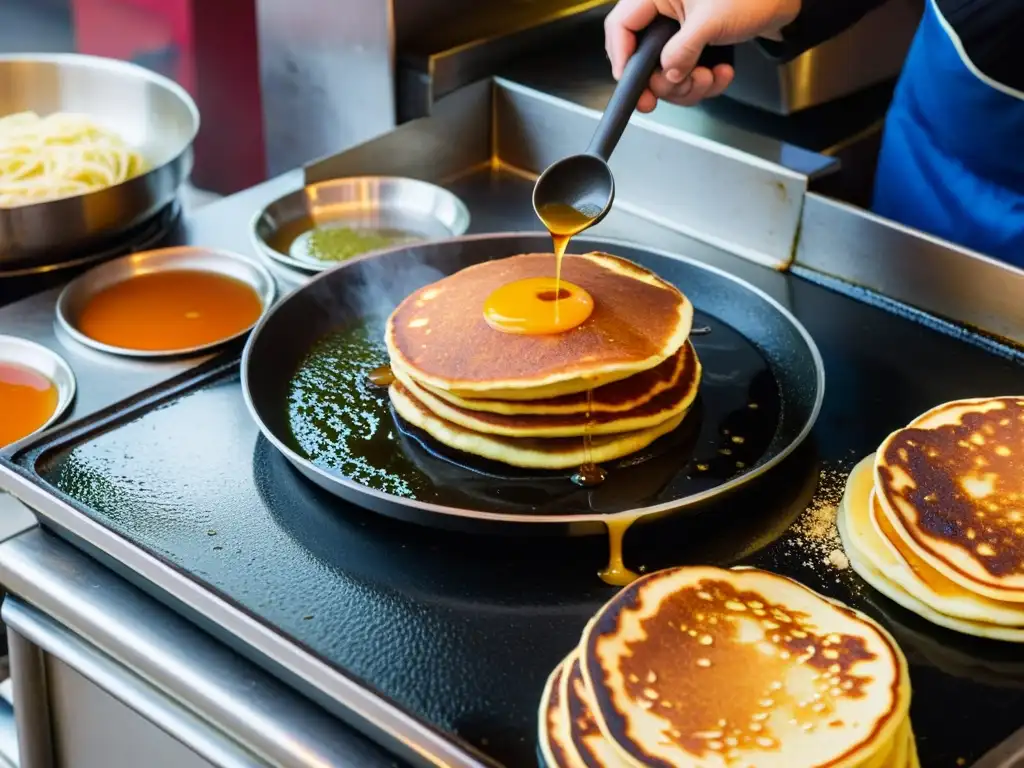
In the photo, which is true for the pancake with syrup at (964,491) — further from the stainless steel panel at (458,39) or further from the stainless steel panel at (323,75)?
the stainless steel panel at (323,75)

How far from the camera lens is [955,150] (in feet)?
6.86

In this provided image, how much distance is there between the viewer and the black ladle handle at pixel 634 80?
65.1 inches

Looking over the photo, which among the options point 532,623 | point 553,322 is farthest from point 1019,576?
point 553,322

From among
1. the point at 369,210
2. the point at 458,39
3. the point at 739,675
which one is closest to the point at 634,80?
the point at 369,210

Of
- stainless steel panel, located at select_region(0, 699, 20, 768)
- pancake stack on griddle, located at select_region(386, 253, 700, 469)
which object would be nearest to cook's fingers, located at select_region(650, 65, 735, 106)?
pancake stack on griddle, located at select_region(386, 253, 700, 469)

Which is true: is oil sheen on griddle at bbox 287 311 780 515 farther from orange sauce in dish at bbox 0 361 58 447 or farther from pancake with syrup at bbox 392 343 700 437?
orange sauce in dish at bbox 0 361 58 447

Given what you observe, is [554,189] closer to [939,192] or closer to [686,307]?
[686,307]

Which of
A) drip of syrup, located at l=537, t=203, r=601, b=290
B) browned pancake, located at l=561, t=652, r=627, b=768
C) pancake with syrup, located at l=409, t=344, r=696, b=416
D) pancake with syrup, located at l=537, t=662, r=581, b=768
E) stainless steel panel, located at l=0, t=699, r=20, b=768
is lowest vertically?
stainless steel panel, located at l=0, t=699, r=20, b=768

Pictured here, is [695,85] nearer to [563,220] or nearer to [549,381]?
[563,220]

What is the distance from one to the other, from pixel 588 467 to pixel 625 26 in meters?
0.79

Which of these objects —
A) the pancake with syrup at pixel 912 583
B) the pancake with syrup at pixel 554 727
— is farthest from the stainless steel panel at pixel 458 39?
the pancake with syrup at pixel 554 727

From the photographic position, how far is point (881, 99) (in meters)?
2.64

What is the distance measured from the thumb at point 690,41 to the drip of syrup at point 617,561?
32.8 inches

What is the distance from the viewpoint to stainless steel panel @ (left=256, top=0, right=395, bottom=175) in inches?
95.5
